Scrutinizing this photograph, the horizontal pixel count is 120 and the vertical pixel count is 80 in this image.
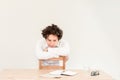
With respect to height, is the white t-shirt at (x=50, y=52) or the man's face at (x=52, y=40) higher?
the man's face at (x=52, y=40)

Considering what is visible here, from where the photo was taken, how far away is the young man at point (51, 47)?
309 cm

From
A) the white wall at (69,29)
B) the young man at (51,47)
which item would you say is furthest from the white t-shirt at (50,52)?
the white wall at (69,29)

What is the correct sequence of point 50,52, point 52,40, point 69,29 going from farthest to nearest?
point 69,29
point 52,40
point 50,52

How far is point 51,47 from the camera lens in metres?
3.33

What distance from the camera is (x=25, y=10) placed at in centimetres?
408

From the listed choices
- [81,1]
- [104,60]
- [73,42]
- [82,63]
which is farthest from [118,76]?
[81,1]

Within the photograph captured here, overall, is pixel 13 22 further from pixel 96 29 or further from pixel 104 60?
pixel 104 60

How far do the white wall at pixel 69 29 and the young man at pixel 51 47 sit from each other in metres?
0.74

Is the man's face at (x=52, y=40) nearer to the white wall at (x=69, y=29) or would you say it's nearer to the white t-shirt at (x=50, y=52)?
the white t-shirt at (x=50, y=52)

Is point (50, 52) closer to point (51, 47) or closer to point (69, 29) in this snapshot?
point (51, 47)

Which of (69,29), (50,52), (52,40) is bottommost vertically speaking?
(50,52)

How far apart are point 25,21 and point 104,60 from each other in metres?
1.52

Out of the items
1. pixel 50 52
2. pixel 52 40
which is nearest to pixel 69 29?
pixel 52 40

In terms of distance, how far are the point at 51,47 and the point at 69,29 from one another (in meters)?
0.92
